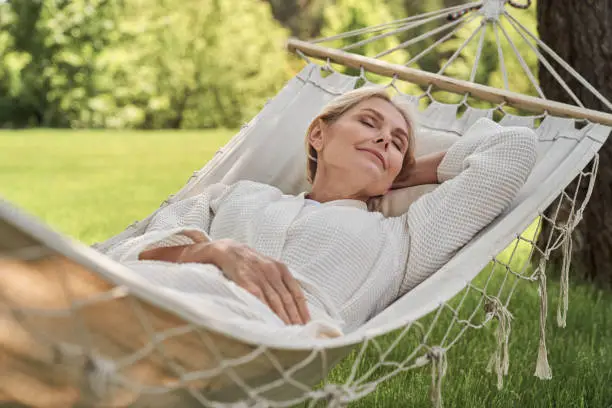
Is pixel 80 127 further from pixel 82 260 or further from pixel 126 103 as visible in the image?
pixel 82 260

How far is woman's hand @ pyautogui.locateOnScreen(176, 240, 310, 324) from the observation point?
164cm

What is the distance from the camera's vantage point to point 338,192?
7.09ft

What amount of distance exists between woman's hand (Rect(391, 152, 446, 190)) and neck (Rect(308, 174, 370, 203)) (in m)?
0.16

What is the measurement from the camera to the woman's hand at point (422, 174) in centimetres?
232

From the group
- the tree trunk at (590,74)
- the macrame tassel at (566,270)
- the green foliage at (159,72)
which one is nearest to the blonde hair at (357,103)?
the macrame tassel at (566,270)

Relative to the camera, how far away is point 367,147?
2.14 meters

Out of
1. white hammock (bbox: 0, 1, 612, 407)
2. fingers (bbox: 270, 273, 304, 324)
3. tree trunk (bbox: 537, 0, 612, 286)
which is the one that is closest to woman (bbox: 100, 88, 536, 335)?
fingers (bbox: 270, 273, 304, 324)

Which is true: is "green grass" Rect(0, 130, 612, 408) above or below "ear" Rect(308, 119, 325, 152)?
below

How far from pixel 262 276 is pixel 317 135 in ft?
2.41

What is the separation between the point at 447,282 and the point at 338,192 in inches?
19.2

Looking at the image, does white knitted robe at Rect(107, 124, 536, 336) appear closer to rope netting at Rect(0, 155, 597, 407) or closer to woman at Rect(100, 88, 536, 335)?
woman at Rect(100, 88, 536, 335)

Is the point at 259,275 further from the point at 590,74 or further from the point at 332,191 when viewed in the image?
the point at 590,74

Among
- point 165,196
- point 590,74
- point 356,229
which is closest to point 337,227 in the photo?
point 356,229

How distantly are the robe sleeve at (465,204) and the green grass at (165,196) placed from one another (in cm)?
44
